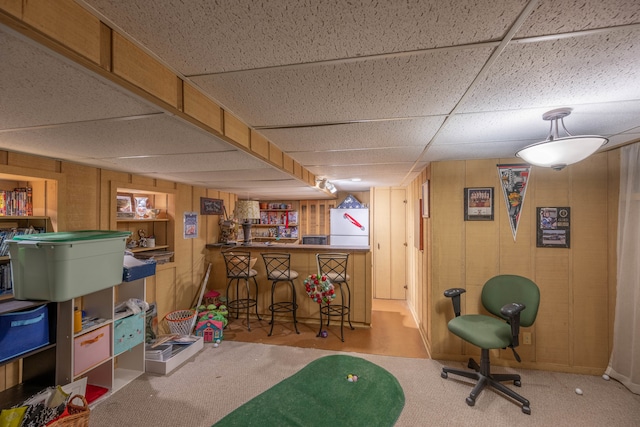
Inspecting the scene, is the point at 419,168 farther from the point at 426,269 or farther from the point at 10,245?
the point at 10,245

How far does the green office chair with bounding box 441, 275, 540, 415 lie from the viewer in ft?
7.08

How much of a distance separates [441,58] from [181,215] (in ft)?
12.2

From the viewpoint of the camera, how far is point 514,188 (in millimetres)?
2725

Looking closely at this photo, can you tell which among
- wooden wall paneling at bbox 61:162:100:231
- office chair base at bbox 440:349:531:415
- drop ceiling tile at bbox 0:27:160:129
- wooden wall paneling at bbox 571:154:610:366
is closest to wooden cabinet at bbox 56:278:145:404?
Result: wooden wall paneling at bbox 61:162:100:231

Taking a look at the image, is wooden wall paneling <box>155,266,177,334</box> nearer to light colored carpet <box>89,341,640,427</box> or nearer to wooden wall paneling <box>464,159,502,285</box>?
light colored carpet <box>89,341,640,427</box>

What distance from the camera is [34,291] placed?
186 cm

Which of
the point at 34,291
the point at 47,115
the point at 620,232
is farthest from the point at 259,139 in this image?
the point at 620,232

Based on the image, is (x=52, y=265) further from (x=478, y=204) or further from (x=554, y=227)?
(x=554, y=227)

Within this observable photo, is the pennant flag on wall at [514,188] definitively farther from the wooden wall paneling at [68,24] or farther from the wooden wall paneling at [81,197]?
the wooden wall paneling at [81,197]

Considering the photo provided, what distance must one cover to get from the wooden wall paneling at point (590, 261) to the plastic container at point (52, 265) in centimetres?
432

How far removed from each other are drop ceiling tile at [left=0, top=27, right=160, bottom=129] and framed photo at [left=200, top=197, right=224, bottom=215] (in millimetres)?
2730

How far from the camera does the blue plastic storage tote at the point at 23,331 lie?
1.70m

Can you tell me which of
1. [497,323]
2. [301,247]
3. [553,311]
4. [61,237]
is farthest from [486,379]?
[61,237]

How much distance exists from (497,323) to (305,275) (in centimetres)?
241
